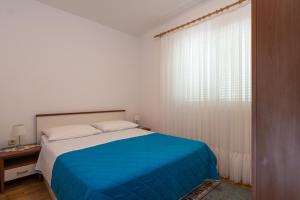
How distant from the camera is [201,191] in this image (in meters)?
2.09

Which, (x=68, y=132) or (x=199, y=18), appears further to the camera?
(x=199, y=18)

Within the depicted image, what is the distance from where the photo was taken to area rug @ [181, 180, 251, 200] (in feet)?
6.44

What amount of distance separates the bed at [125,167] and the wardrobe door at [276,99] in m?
0.85

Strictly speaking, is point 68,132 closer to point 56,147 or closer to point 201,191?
point 56,147

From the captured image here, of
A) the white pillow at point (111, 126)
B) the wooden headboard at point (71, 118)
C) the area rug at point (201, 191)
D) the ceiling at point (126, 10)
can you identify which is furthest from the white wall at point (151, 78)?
the area rug at point (201, 191)

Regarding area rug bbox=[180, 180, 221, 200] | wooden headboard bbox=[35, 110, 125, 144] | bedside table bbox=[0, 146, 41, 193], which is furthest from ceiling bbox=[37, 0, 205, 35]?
area rug bbox=[180, 180, 221, 200]

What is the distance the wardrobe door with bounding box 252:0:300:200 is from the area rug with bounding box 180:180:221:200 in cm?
135

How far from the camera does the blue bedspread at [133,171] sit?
1.23 m

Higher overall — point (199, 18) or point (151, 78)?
point (199, 18)

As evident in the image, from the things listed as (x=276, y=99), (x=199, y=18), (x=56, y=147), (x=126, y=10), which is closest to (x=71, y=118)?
(x=56, y=147)

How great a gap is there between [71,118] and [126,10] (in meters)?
2.17

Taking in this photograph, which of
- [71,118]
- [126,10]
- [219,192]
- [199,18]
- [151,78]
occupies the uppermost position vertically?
[126,10]

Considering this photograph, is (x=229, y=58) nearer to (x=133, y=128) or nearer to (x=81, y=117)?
(x=133, y=128)

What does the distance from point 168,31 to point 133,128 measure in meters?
2.03
